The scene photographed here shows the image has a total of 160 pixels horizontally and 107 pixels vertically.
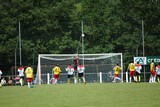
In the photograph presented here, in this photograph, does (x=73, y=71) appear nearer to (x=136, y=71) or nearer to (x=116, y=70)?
(x=116, y=70)

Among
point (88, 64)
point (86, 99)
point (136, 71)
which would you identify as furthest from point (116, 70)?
point (86, 99)

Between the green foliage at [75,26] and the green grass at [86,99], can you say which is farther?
the green foliage at [75,26]

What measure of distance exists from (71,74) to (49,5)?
22.3m

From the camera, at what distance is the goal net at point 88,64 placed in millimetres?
47844

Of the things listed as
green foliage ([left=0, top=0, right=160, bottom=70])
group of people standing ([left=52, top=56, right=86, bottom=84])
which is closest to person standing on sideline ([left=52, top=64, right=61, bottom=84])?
group of people standing ([left=52, top=56, right=86, bottom=84])

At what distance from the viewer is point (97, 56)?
1957 inches

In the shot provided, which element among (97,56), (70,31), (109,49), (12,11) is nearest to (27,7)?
(12,11)

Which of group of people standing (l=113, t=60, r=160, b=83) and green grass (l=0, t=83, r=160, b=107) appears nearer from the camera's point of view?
green grass (l=0, t=83, r=160, b=107)

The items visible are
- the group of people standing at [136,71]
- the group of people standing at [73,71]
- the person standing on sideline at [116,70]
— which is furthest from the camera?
the person standing on sideline at [116,70]

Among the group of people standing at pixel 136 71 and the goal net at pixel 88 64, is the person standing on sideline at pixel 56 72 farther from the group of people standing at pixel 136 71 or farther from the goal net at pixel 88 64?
the group of people standing at pixel 136 71

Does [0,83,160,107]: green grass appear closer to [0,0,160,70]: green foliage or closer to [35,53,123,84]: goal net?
[35,53,123,84]: goal net

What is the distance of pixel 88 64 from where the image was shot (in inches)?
1929

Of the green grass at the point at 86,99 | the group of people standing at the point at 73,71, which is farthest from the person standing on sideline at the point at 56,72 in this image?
the green grass at the point at 86,99

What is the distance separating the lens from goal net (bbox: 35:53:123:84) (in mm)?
47844
